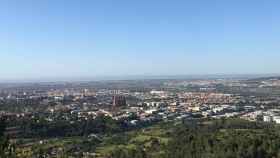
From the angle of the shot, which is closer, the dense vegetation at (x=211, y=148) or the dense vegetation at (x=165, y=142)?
the dense vegetation at (x=211, y=148)

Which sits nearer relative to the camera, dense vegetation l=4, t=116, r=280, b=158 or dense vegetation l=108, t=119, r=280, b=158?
dense vegetation l=108, t=119, r=280, b=158

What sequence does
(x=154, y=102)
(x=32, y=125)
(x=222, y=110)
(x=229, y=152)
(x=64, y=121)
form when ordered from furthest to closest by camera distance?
(x=154, y=102) < (x=222, y=110) < (x=64, y=121) < (x=32, y=125) < (x=229, y=152)

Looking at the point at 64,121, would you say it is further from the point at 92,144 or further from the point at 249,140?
the point at 249,140

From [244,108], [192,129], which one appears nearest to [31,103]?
[244,108]

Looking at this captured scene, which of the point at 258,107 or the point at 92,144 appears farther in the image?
the point at 258,107

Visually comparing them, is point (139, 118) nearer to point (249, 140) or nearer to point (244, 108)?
point (244, 108)

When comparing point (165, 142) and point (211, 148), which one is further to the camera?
point (165, 142)

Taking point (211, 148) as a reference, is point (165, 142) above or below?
below

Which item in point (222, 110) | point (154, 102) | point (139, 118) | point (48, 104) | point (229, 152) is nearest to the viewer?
point (229, 152)

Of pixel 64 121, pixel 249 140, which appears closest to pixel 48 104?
pixel 64 121
